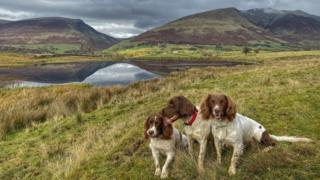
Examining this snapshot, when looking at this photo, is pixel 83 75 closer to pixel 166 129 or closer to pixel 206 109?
pixel 166 129

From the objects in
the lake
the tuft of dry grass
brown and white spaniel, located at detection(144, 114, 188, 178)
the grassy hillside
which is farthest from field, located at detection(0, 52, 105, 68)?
brown and white spaniel, located at detection(144, 114, 188, 178)

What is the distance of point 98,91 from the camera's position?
21.9m

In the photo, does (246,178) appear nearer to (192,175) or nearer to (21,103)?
(192,175)

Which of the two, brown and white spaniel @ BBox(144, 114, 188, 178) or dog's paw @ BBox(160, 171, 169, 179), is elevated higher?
brown and white spaniel @ BBox(144, 114, 188, 178)

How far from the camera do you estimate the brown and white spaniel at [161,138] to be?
7.12 m

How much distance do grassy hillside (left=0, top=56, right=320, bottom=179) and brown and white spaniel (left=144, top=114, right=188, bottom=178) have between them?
0.64ft

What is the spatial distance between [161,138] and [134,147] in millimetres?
1853

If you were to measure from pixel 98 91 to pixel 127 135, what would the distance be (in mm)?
12099

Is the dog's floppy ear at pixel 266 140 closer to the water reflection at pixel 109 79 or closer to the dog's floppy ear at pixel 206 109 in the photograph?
the dog's floppy ear at pixel 206 109

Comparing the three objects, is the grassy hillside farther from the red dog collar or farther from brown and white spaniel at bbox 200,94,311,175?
the red dog collar

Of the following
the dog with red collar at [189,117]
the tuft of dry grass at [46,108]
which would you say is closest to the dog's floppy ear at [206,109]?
the dog with red collar at [189,117]

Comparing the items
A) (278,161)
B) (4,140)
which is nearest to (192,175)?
(278,161)

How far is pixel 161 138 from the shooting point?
7344 mm

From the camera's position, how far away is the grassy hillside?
695 cm
